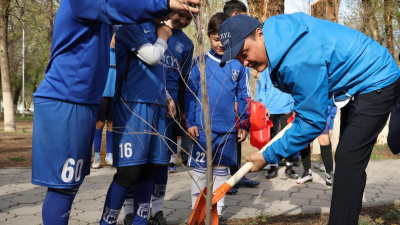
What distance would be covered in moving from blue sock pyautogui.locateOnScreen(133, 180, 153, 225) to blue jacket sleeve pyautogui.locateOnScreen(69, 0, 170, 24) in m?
1.48

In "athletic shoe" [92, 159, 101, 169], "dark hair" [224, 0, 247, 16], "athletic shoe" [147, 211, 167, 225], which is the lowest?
"athletic shoe" [92, 159, 101, 169]

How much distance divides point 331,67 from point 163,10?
3.59ft

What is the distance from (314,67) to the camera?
2484mm

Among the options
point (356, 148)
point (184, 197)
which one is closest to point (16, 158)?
point (184, 197)

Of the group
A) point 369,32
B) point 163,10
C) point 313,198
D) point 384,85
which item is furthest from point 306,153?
point 369,32

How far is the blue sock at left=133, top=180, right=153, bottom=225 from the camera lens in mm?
3377

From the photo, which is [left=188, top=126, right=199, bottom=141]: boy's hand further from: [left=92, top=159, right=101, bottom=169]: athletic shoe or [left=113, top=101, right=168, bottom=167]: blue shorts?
[left=92, top=159, right=101, bottom=169]: athletic shoe

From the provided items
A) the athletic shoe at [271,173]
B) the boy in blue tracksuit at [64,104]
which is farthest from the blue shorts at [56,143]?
the athletic shoe at [271,173]

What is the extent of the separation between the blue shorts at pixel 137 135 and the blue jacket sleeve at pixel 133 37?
0.44 meters

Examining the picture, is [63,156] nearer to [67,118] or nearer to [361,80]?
[67,118]

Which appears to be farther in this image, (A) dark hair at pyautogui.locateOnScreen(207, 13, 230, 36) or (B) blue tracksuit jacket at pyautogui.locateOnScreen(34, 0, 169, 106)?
(A) dark hair at pyautogui.locateOnScreen(207, 13, 230, 36)

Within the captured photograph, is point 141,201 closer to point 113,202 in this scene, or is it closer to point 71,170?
point 113,202

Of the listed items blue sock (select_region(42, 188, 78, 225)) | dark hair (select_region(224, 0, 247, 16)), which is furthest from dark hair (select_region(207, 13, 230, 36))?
blue sock (select_region(42, 188, 78, 225))

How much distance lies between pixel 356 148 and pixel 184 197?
269cm
